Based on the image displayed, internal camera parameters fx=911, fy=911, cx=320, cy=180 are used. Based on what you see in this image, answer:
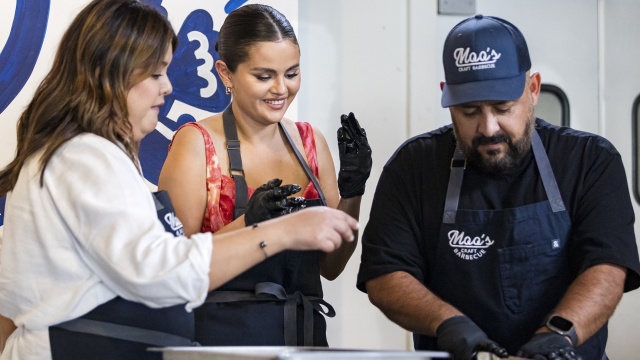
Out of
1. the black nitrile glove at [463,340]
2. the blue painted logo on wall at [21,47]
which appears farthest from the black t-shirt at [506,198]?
the blue painted logo on wall at [21,47]

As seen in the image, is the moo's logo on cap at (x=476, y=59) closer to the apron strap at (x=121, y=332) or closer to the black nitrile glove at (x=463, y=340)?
the black nitrile glove at (x=463, y=340)

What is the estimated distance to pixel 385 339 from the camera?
2.86 metres

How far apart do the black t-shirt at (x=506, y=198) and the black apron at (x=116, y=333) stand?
0.60 meters

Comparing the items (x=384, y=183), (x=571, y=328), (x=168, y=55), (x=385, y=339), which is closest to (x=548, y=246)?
(x=571, y=328)

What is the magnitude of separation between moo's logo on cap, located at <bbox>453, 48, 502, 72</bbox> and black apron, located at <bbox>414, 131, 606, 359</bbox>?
0.27 m

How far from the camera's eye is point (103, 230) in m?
1.44

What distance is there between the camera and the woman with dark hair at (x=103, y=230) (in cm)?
143

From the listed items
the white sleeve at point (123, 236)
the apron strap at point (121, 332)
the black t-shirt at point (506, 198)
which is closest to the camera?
the white sleeve at point (123, 236)

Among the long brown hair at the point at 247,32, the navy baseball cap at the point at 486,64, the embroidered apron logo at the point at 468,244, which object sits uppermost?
the long brown hair at the point at 247,32

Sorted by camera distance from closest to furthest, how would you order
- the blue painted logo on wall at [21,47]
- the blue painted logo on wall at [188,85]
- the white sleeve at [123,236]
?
the white sleeve at [123,236], the blue painted logo on wall at [21,47], the blue painted logo on wall at [188,85]

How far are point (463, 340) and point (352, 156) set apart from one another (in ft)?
1.95

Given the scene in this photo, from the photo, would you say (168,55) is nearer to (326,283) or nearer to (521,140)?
(521,140)

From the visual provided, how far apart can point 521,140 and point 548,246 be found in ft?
0.78

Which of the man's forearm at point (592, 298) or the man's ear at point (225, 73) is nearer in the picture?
the man's forearm at point (592, 298)
